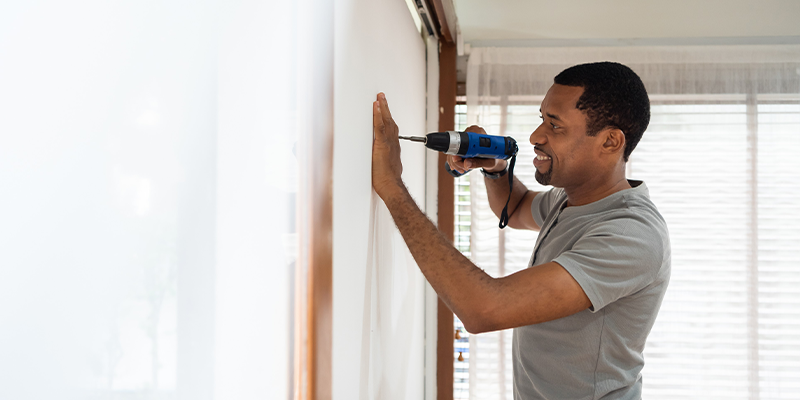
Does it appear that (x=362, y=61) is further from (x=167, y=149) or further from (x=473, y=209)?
(x=473, y=209)

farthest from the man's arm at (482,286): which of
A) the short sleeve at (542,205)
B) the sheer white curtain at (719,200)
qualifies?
the sheer white curtain at (719,200)

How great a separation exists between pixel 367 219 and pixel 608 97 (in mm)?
629

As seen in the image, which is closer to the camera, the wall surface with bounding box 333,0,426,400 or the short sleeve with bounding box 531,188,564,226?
the wall surface with bounding box 333,0,426,400

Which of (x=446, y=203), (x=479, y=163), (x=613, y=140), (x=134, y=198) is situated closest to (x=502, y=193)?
(x=479, y=163)

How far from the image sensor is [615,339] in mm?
1151

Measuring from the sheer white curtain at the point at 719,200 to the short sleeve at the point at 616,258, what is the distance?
115cm

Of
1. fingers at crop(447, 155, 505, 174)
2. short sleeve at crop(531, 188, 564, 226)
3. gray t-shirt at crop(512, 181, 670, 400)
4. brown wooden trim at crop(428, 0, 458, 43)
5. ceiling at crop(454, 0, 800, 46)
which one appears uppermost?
ceiling at crop(454, 0, 800, 46)

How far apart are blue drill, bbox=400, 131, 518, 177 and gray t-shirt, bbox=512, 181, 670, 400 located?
223mm

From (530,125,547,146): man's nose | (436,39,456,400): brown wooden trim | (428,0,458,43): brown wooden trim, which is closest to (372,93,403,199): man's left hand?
(530,125,547,146): man's nose

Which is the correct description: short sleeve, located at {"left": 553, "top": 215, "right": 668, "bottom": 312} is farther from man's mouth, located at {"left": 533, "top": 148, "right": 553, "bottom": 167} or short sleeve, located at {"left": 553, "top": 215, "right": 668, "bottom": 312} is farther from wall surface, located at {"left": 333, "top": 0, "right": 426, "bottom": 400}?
wall surface, located at {"left": 333, "top": 0, "right": 426, "bottom": 400}

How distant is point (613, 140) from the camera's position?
1.23m

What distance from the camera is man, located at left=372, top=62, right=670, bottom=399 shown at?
0.96m

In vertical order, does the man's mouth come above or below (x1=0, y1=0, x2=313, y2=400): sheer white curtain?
above

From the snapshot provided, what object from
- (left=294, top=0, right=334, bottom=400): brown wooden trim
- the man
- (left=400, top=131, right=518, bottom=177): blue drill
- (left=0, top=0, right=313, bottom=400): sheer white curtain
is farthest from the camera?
(left=400, top=131, right=518, bottom=177): blue drill
